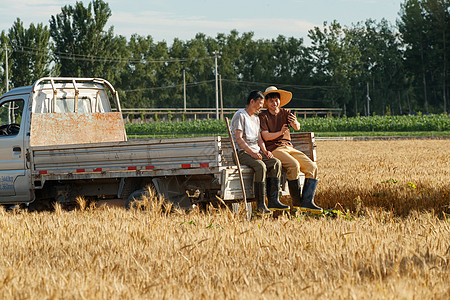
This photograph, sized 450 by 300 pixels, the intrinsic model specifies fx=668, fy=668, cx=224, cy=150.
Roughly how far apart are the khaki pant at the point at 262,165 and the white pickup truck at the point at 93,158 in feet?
0.53

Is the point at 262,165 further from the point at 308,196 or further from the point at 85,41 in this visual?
the point at 85,41

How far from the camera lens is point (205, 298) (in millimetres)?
4102

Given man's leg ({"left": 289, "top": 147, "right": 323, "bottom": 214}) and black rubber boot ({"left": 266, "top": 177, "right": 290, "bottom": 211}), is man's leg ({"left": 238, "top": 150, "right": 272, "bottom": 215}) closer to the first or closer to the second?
black rubber boot ({"left": 266, "top": 177, "right": 290, "bottom": 211})

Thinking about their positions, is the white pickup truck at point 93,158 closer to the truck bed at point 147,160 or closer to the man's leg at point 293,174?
the truck bed at point 147,160

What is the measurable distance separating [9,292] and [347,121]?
6212 cm

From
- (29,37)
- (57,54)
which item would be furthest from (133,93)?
(29,37)

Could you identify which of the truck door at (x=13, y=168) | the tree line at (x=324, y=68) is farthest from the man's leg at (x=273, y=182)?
the tree line at (x=324, y=68)

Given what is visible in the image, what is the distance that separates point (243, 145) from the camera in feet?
31.7

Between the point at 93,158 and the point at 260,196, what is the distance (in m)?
2.77

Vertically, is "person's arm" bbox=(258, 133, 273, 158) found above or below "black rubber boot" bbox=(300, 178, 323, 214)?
above

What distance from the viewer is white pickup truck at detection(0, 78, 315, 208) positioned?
9.70 meters

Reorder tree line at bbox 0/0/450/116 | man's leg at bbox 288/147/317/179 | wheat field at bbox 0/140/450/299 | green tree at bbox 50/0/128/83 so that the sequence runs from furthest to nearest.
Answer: tree line at bbox 0/0/450/116, green tree at bbox 50/0/128/83, man's leg at bbox 288/147/317/179, wheat field at bbox 0/140/450/299

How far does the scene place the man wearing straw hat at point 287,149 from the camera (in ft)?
31.9

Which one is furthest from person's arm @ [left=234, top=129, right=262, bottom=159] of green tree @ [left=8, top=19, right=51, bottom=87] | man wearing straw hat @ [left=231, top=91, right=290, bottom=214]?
green tree @ [left=8, top=19, right=51, bottom=87]
